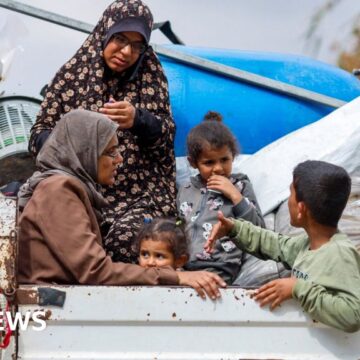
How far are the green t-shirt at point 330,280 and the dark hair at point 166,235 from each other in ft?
1.38

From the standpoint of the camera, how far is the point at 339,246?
2758mm

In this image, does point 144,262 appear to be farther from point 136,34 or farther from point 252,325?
point 136,34

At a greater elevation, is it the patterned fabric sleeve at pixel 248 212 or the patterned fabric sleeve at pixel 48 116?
the patterned fabric sleeve at pixel 48 116

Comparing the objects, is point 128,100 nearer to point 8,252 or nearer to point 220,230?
point 220,230

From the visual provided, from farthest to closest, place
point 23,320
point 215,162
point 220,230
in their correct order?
point 215,162, point 220,230, point 23,320

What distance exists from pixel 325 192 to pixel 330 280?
0.29 metres

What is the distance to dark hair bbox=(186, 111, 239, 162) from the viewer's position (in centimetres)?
353

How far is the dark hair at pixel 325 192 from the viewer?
2.83 m

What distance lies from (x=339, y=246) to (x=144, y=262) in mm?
730

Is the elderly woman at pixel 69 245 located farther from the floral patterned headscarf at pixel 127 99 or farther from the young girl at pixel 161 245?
the floral patterned headscarf at pixel 127 99

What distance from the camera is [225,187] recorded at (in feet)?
11.0

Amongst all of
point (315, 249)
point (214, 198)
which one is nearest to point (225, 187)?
point (214, 198)

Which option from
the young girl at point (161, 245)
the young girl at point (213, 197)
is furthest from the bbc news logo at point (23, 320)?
the young girl at point (213, 197)

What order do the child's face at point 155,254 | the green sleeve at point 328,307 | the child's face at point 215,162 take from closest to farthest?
1. the green sleeve at point 328,307
2. the child's face at point 155,254
3. the child's face at point 215,162
